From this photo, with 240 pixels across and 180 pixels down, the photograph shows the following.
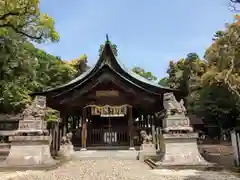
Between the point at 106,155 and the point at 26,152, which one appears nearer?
the point at 26,152

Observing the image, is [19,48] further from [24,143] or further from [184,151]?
[184,151]

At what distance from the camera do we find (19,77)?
23.2 metres

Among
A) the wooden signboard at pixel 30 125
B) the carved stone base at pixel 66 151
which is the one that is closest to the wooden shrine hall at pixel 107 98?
the carved stone base at pixel 66 151

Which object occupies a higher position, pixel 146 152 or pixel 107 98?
pixel 107 98

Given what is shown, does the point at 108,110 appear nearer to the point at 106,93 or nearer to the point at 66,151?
the point at 106,93

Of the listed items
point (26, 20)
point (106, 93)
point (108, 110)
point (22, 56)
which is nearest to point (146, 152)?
point (108, 110)

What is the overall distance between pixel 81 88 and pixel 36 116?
5525 mm

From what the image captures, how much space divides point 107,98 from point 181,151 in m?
8.05

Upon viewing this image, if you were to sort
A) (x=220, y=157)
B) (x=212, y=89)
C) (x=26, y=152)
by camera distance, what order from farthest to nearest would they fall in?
(x=212, y=89)
(x=220, y=157)
(x=26, y=152)

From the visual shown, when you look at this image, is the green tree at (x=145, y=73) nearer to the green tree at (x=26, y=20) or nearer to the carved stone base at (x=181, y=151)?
the green tree at (x=26, y=20)

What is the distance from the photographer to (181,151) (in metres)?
9.54

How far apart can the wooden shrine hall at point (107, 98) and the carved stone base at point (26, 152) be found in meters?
5.29

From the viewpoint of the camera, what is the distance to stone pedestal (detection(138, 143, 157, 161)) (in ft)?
43.1

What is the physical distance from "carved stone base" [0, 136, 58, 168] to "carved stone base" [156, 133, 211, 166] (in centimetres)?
525
